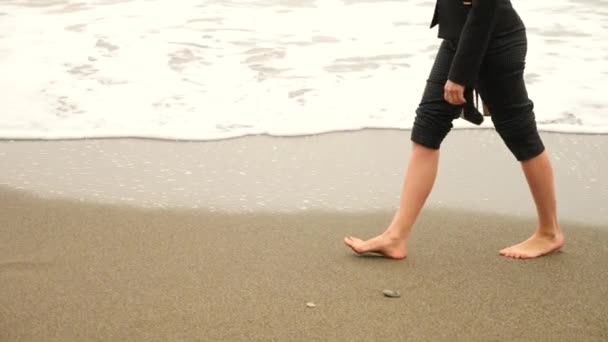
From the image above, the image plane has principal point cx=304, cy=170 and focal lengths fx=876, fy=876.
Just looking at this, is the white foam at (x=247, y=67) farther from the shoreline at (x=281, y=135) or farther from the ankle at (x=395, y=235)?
the ankle at (x=395, y=235)

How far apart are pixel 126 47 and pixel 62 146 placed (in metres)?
2.79

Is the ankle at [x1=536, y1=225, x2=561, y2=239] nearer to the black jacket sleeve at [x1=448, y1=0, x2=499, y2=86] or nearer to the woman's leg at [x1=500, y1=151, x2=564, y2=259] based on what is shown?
the woman's leg at [x1=500, y1=151, x2=564, y2=259]

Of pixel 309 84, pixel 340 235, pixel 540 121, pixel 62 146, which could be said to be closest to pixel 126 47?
pixel 309 84

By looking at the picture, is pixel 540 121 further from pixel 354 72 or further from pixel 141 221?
pixel 141 221

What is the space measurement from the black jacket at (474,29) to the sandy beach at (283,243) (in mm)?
791

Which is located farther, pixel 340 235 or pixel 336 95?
pixel 336 95

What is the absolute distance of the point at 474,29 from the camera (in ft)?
10.7

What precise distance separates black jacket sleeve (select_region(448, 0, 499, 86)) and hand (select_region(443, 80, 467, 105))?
0.02m

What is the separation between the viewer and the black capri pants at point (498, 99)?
11.1 ft

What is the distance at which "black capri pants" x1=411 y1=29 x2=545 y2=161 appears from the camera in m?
3.39

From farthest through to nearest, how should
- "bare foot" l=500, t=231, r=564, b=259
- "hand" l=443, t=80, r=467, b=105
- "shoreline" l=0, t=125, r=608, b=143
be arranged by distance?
"shoreline" l=0, t=125, r=608, b=143 → "bare foot" l=500, t=231, r=564, b=259 → "hand" l=443, t=80, r=467, b=105

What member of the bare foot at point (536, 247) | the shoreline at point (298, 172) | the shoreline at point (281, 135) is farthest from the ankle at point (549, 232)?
the shoreline at point (281, 135)

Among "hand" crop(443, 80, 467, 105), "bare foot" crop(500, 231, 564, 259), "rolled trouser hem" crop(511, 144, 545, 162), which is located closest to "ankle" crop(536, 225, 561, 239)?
"bare foot" crop(500, 231, 564, 259)

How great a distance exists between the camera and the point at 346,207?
428cm
